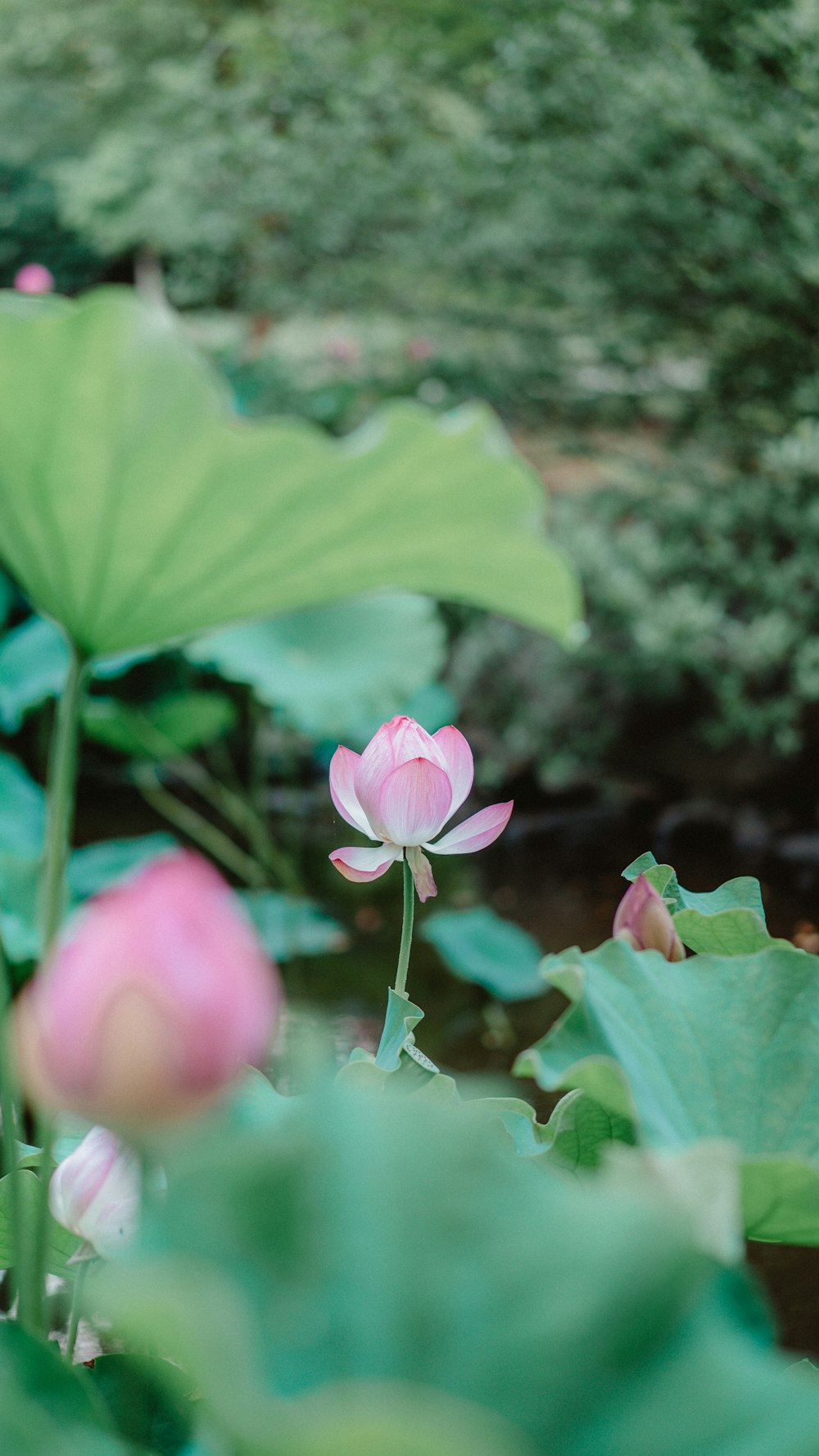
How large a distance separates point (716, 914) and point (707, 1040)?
6 centimetres

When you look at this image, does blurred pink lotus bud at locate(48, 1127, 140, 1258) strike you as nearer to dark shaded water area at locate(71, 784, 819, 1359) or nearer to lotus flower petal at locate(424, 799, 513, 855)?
lotus flower petal at locate(424, 799, 513, 855)

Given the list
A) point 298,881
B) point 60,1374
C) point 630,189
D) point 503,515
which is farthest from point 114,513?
point 630,189

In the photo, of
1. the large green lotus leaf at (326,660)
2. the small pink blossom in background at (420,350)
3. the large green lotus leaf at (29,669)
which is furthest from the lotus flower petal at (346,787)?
the small pink blossom in background at (420,350)

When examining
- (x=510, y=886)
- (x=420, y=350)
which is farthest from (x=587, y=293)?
(x=510, y=886)

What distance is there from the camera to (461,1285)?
0.65ft

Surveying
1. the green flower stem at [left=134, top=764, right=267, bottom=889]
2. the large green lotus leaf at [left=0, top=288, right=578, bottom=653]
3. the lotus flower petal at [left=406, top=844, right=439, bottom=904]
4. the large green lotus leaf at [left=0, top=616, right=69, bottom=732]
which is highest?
the large green lotus leaf at [left=0, top=288, right=578, bottom=653]

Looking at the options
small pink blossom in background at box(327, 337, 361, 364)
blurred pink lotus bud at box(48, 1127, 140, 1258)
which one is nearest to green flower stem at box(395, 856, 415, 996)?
blurred pink lotus bud at box(48, 1127, 140, 1258)

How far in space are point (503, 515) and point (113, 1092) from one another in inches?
5.6

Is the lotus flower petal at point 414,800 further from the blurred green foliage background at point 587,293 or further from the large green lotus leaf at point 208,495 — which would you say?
the blurred green foliage background at point 587,293

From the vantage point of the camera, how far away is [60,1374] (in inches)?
10.2

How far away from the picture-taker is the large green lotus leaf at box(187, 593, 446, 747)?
6.02 feet

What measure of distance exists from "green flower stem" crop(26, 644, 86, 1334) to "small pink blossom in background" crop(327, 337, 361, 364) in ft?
9.85

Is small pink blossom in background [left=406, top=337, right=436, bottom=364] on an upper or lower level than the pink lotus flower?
lower

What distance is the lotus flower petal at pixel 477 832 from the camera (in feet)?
1.56
